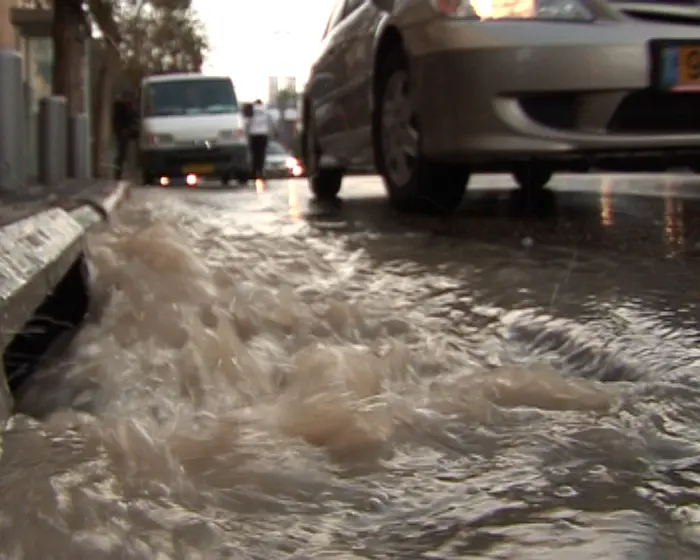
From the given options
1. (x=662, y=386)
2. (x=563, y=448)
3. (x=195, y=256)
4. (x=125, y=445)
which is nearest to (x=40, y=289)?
(x=125, y=445)

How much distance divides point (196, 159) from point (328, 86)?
1136cm

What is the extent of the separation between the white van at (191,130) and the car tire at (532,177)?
11.0 meters

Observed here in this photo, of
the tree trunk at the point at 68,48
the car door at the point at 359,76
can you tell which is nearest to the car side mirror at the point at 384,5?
the car door at the point at 359,76

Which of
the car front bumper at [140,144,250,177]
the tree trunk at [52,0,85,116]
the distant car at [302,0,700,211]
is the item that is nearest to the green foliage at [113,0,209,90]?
the car front bumper at [140,144,250,177]

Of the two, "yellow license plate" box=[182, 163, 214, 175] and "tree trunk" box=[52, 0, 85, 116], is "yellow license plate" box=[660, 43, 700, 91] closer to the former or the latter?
"tree trunk" box=[52, 0, 85, 116]

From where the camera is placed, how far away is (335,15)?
8602 mm

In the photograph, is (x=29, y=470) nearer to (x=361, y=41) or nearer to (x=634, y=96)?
(x=634, y=96)

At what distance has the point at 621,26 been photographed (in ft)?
16.8

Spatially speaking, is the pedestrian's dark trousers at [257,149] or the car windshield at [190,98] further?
the pedestrian's dark trousers at [257,149]

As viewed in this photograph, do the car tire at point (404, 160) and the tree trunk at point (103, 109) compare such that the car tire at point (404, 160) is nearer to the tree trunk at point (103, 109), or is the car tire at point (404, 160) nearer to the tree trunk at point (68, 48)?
the tree trunk at point (68, 48)

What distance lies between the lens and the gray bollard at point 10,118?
655 cm

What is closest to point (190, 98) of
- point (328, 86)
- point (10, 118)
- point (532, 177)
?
point (328, 86)

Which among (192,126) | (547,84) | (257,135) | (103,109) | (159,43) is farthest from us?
(159,43)

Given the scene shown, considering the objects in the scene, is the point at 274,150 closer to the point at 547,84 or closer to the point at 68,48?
the point at 68,48
